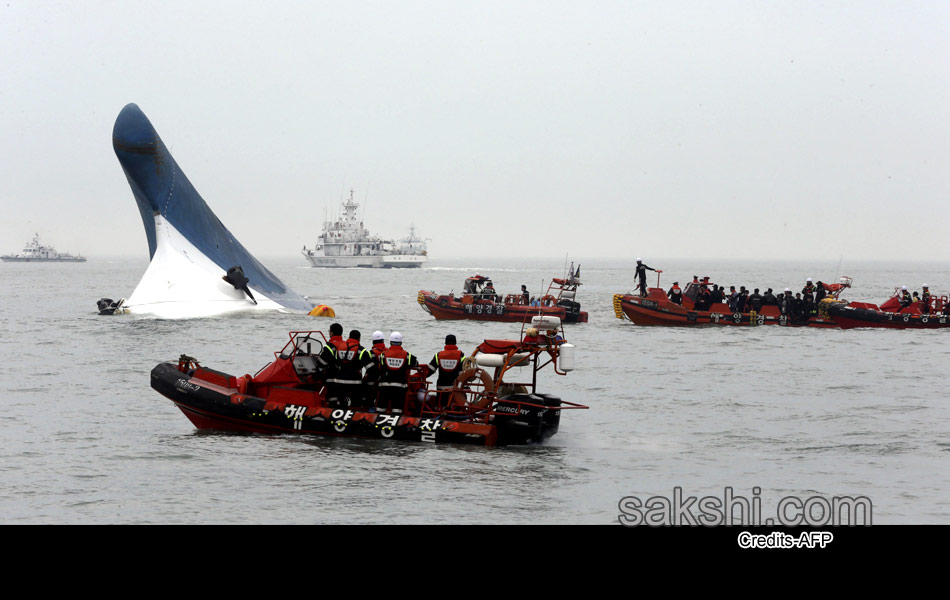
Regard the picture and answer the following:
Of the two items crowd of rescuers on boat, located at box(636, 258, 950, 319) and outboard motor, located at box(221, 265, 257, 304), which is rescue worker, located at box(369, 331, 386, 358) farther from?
outboard motor, located at box(221, 265, 257, 304)

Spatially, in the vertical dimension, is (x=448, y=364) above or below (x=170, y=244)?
below

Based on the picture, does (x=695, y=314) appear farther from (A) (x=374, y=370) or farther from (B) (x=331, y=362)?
(B) (x=331, y=362)

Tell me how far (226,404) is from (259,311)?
2686 centimetres

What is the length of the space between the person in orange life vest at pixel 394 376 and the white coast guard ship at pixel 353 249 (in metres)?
128

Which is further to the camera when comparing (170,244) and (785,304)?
(170,244)

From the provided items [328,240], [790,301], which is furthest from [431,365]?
[328,240]

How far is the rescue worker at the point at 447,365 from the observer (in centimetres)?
1477

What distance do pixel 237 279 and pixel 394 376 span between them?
89.8 ft

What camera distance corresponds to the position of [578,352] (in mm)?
31969

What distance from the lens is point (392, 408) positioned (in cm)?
1485

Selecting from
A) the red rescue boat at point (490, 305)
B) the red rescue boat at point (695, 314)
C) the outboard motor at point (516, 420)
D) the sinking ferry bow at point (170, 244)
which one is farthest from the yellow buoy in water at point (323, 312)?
the outboard motor at point (516, 420)

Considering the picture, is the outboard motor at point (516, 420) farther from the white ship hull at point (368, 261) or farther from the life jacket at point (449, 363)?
the white ship hull at point (368, 261)

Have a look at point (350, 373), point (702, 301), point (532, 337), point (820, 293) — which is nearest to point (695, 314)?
point (702, 301)
